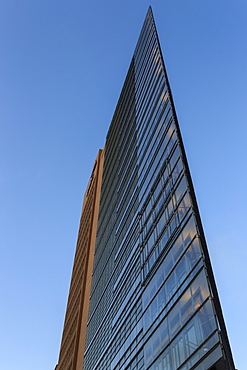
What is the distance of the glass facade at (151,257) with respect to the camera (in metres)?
16.0

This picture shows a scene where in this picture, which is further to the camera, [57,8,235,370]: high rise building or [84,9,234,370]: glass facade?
[57,8,235,370]: high rise building

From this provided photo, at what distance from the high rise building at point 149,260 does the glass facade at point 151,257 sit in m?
0.06

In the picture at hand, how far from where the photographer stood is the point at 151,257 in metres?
23.5

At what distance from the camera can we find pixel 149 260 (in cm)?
2386

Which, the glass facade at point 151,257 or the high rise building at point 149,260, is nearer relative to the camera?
the glass facade at point 151,257

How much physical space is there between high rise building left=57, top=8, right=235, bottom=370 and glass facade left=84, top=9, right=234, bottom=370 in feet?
0.19

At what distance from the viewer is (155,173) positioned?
87.8 ft

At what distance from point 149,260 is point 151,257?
41cm

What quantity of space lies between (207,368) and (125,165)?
26787mm

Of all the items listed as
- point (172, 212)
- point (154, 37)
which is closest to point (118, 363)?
point (172, 212)

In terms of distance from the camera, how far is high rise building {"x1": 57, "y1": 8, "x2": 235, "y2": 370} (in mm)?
16062

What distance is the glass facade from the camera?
52.3ft

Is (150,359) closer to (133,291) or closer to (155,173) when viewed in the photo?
(133,291)

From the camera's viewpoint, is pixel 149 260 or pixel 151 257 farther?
pixel 149 260
